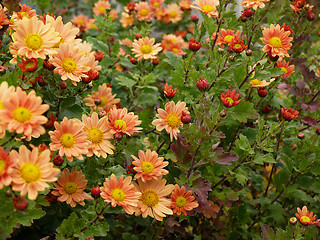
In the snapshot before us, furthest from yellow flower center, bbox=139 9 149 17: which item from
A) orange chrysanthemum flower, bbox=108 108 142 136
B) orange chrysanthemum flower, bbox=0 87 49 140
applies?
orange chrysanthemum flower, bbox=0 87 49 140

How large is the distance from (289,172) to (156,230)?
2.84ft

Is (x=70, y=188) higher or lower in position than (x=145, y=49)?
lower

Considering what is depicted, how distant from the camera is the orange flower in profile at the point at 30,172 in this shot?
3.64 feet

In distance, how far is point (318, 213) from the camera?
2176 millimetres

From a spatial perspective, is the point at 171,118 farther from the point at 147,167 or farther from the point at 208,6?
the point at 208,6

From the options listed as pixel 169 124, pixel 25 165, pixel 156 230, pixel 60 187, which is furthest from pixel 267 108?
pixel 25 165

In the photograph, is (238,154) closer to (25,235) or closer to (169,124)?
(169,124)

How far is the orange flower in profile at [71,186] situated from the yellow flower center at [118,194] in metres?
0.18

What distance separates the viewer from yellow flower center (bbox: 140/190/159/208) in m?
1.53

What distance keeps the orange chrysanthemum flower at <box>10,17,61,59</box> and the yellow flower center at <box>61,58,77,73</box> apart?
91mm

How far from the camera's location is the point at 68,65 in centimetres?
151

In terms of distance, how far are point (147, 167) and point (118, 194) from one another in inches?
6.7

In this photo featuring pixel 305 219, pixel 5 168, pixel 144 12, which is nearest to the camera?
pixel 5 168

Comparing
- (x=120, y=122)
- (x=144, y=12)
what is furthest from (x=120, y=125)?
(x=144, y=12)
